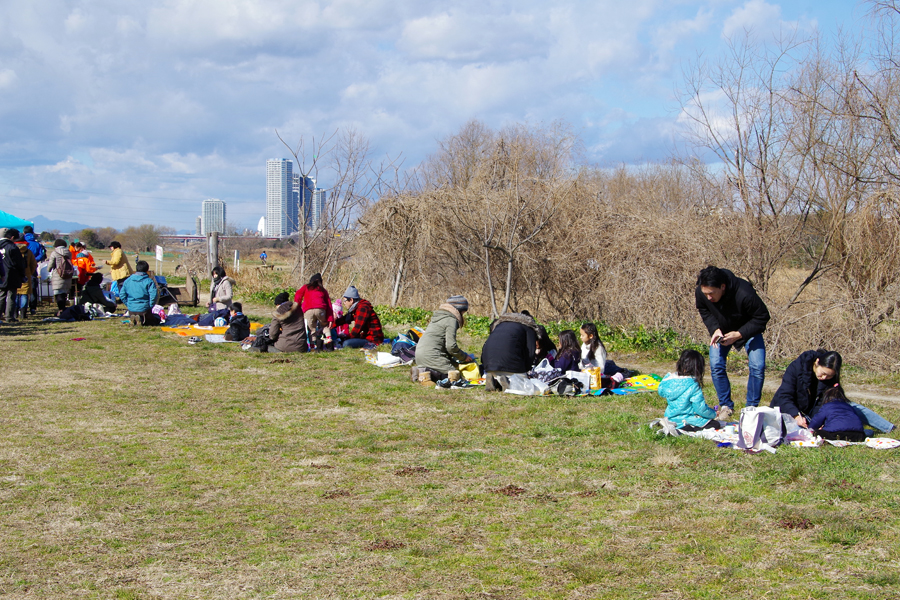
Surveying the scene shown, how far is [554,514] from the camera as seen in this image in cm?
466

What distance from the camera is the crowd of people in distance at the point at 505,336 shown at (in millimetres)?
6582

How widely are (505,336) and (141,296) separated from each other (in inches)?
338

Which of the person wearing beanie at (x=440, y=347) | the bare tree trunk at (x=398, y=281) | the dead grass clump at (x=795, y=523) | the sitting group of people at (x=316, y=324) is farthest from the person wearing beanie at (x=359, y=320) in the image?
the dead grass clump at (x=795, y=523)

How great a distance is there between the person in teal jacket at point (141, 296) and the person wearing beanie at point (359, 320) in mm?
4172

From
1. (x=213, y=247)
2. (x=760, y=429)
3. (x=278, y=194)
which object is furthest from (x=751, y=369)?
(x=278, y=194)

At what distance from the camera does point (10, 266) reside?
45.1 ft

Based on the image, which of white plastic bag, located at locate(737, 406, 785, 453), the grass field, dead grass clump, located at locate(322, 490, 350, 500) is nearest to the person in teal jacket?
the grass field

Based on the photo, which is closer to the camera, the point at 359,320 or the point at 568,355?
the point at 568,355

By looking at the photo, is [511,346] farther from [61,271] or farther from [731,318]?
[61,271]

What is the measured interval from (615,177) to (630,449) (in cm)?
1970

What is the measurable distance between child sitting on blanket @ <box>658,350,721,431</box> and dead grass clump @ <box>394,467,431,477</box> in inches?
96.3

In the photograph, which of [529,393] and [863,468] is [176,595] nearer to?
[863,468]

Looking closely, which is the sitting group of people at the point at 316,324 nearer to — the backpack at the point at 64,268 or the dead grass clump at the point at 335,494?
the backpack at the point at 64,268

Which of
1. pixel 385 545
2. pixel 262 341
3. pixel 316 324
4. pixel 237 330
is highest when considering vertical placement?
pixel 316 324
